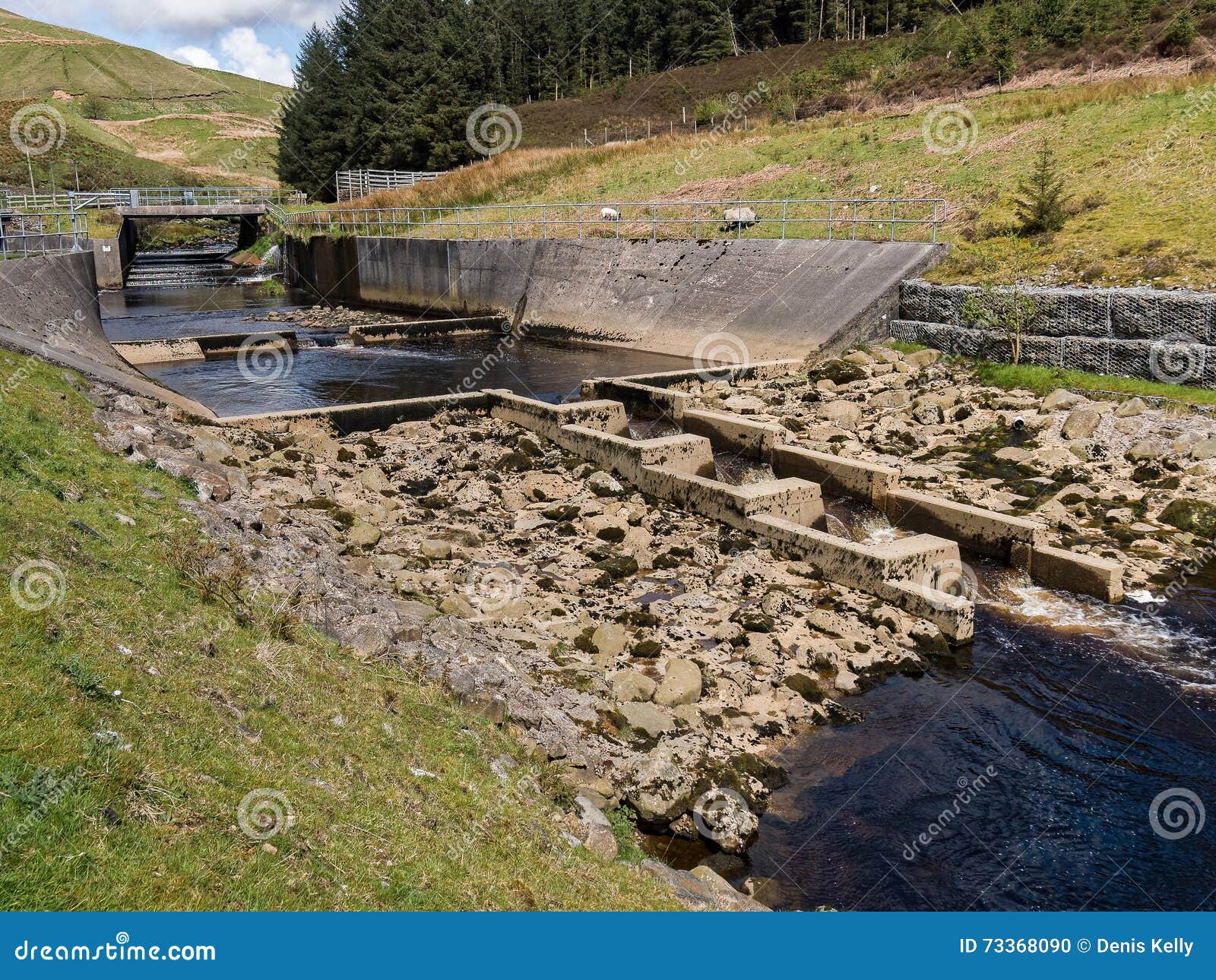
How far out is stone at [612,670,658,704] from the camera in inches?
392

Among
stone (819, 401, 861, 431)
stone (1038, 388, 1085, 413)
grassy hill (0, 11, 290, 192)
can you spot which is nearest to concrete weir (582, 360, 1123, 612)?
stone (819, 401, 861, 431)

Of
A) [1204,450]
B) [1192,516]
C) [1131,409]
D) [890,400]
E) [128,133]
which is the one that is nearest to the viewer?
[1192,516]

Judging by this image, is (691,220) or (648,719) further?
(691,220)

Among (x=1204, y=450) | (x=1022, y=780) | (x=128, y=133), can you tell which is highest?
(x=128, y=133)

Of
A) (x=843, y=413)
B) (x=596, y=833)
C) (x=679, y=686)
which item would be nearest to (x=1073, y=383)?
(x=843, y=413)

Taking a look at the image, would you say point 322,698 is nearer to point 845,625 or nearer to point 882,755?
point 882,755

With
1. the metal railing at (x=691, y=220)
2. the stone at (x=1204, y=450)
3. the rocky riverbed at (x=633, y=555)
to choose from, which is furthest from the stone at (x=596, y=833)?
the metal railing at (x=691, y=220)

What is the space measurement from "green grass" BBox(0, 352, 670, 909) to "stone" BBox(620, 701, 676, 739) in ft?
5.44

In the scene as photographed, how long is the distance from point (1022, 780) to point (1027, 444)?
1079cm

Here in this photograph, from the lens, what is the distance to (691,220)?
109 ft

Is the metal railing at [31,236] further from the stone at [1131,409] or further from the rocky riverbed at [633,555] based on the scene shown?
the stone at [1131,409]

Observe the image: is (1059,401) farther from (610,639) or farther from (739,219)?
(739,219)

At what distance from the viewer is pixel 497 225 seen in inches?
1688

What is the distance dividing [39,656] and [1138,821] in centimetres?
858
